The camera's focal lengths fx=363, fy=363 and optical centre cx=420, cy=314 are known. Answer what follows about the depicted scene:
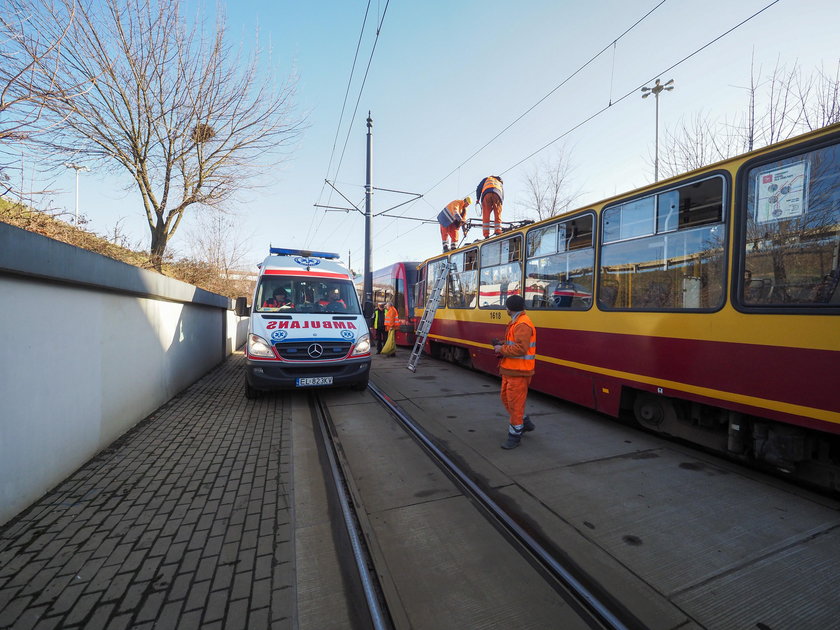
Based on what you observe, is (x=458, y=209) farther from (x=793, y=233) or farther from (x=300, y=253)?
(x=793, y=233)

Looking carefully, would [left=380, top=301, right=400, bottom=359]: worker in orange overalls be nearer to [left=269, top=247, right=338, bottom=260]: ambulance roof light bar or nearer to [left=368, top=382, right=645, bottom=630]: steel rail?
[left=269, top=247, right=338, bottom=260]: ambulance roof light bar

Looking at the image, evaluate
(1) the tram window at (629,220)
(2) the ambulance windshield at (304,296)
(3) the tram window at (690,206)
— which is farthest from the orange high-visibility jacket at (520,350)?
(2) the ambulance windshield at (304,296)

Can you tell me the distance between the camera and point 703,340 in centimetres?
373

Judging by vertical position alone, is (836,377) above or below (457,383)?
above

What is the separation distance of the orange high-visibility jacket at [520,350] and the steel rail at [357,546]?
2.12 meters

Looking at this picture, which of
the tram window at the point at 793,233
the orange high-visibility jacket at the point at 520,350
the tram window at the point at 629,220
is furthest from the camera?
the tram window at the point at 629,220

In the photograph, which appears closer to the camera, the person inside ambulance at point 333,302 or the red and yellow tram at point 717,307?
the red and yellow tram at point 717,307

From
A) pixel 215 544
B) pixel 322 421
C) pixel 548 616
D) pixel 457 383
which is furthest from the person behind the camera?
pixel 457 383

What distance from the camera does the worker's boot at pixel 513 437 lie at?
13.9 feet

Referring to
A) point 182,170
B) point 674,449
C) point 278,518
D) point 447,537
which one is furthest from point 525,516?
point 182,170

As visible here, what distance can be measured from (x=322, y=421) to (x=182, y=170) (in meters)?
8.74

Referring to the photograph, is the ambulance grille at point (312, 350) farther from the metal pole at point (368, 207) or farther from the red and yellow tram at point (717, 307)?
the metal pole at point (368, 207)

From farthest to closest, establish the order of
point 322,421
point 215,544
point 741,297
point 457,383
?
point 457,383 < point 322,421 < point 741,297 < point 215,544

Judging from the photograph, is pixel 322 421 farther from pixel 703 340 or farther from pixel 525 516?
pixel 703 340
